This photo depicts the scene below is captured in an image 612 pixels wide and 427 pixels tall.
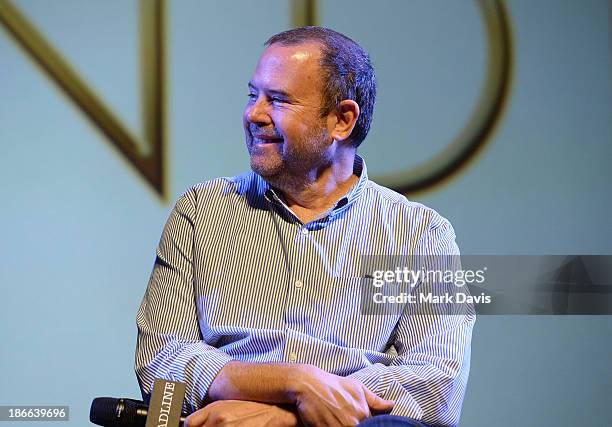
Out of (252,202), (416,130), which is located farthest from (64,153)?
(416,130)

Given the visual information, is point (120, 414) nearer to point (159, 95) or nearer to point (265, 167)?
point (265, 167)

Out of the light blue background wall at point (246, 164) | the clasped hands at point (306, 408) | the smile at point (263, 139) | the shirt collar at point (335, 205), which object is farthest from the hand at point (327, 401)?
the light blue background wall at point (246, 164)

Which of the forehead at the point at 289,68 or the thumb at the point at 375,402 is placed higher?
the forehead at the point at 289,68

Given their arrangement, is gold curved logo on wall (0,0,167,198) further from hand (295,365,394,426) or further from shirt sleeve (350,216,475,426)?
hand (295,365,394,426)

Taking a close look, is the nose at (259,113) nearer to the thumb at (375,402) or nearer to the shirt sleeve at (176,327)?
the shirt sleeve at (176,327)

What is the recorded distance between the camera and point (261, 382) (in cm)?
203

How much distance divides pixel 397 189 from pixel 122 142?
3.01 ft

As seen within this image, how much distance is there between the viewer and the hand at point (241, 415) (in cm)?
198

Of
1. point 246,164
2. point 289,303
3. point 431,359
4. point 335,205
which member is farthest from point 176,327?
point 246,164

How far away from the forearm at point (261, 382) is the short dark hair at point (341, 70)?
0.68m

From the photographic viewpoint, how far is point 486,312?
310cm

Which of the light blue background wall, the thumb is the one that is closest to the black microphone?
the thumb

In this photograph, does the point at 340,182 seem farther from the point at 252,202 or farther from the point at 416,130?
the point at 416,130

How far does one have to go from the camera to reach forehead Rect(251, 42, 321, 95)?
229 centimetres
